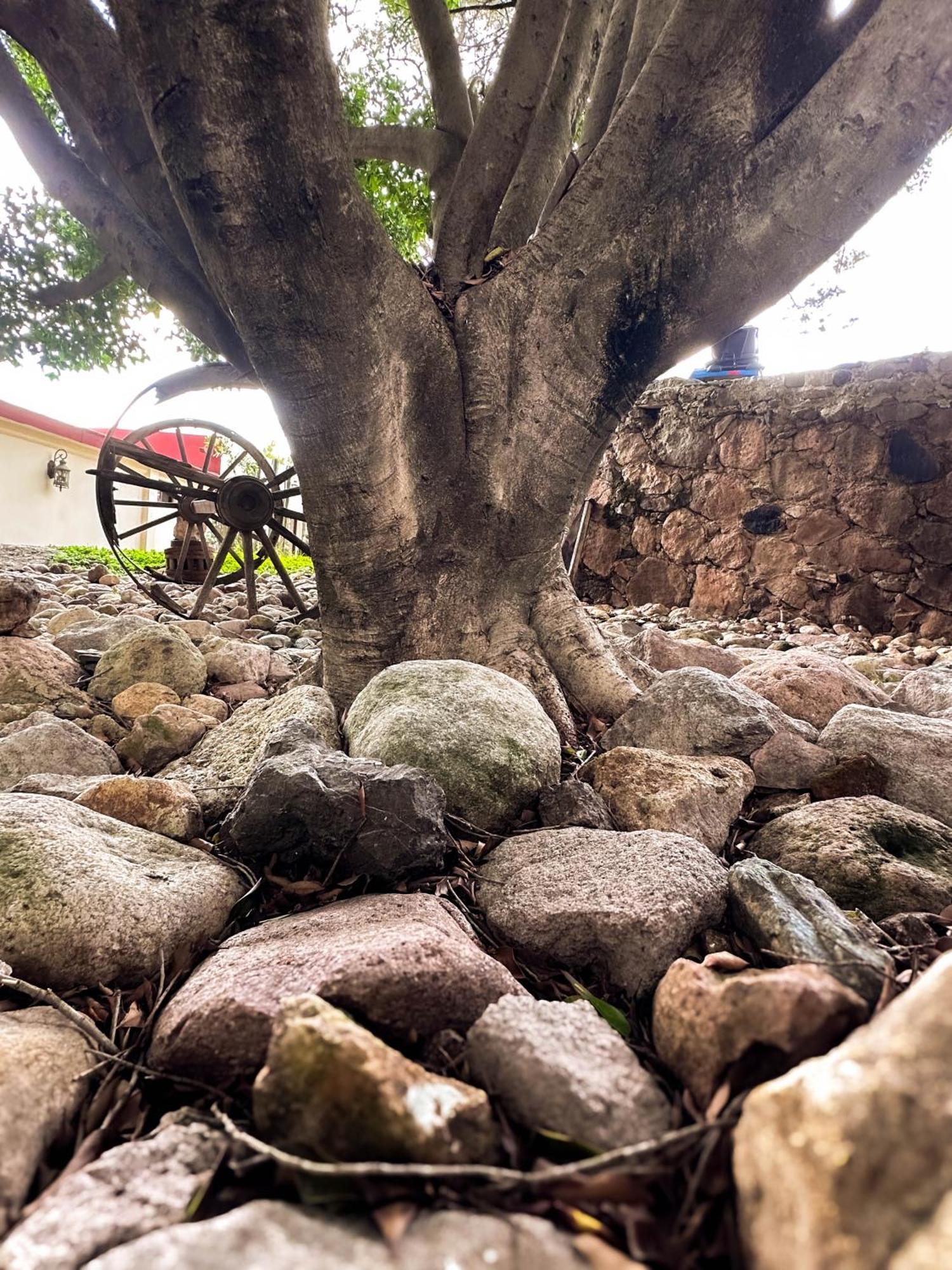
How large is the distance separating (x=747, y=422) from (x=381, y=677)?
5.06 meters

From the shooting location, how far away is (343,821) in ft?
4.28

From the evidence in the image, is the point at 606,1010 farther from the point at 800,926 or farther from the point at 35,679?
the point at 35,679

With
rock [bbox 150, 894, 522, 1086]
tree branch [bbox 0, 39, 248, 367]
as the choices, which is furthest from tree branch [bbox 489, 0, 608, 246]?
rock [bbox 150, 894, 522, 1086]

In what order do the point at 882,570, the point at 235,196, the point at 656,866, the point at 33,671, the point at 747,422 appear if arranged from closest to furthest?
the point at 656,866 < the point at 235,196 < the point at 33,671 < the point at 882,570 < the point at 747,422

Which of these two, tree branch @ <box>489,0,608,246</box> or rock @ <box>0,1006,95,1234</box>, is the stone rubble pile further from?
tree branch @ <box>489,0,608,246</box>

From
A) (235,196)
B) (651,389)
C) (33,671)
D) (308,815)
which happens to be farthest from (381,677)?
(651,389)

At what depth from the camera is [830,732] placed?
1.99 meters

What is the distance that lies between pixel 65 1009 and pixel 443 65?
4161 millimetres

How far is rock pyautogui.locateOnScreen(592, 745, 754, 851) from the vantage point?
63.6 inches

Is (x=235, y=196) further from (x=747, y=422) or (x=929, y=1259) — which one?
(x=747, y=422)

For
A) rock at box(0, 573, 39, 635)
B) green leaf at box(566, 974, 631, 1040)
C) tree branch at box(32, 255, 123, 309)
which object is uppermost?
tree branch at box(32, 255, 123, 309)

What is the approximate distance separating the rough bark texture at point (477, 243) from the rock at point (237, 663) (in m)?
0.56

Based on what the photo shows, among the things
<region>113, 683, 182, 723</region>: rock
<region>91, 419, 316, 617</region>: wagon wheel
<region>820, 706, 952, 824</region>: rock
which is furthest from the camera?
<region>91, 419, 316, 617</region>: wagon wheel

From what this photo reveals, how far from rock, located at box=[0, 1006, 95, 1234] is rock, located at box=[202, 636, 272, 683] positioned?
1955 millimetres
